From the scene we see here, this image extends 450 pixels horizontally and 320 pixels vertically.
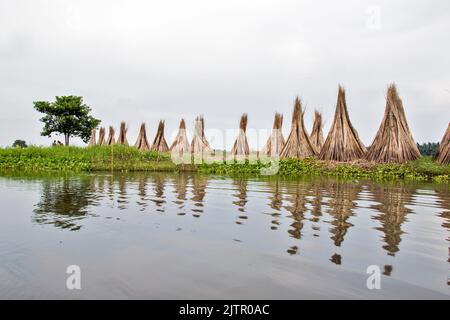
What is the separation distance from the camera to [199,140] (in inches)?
882

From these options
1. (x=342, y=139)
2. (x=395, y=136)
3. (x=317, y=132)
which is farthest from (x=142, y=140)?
(x=395, y=136)

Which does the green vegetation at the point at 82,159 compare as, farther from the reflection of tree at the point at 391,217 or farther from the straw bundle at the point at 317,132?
the reflection of tree at the point at 391,217

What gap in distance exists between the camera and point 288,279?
2.71 m

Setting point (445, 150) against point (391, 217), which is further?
point (445, 150)

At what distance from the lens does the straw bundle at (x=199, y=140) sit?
2222 cm

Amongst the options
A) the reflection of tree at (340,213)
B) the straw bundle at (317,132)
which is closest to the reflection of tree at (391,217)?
the reflection of tree at (340,213)

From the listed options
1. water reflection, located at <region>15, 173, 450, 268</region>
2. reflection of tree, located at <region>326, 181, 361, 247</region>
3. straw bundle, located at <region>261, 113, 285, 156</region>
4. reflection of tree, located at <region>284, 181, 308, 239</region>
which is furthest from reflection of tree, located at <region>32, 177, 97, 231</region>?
straw bundle, located at <region>261, 113, 285, 156</region>

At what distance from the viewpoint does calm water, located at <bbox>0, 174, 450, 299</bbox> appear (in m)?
2.54

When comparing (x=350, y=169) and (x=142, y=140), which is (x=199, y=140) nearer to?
(x=142, y=140)

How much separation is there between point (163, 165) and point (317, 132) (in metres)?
9.38

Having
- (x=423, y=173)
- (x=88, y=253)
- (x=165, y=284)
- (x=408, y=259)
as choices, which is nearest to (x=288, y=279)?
(x=165, y=284)
